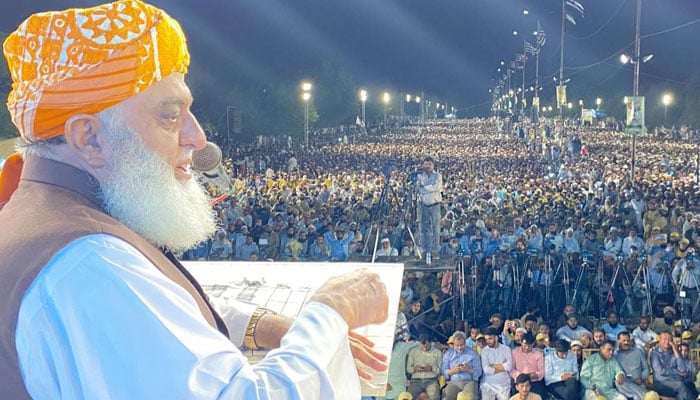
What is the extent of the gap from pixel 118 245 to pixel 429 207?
28.6ft

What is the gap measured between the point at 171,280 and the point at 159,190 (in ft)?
0.89

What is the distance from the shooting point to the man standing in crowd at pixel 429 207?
31.1ft

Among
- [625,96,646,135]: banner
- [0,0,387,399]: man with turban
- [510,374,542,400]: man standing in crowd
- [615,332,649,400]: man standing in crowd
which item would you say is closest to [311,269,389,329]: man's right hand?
[0,0,387,399]: man with turban

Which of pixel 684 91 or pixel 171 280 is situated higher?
pixel 684 91

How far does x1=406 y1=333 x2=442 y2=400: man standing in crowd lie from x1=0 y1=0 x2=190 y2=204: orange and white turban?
5670mm

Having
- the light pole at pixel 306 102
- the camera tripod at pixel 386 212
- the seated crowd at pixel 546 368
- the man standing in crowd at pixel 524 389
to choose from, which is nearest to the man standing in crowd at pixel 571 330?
the seated crowd at pixel 546 368

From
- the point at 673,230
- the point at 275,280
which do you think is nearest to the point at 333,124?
the point at 673,230

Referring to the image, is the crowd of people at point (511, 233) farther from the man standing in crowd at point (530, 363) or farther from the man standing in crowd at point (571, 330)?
the man standing in crowd at point (530, 363)

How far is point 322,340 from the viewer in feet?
4.05

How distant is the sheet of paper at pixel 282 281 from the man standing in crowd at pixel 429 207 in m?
7.47

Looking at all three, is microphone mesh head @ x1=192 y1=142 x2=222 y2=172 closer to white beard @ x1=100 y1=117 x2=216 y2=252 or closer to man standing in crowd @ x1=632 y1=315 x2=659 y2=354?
white beard @ x1=100 y1=117 x2=216 y2=252

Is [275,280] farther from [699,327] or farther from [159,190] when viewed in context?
[699,327]

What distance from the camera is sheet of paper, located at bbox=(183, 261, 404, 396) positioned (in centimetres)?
167

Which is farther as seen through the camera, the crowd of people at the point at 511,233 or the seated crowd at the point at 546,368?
the crowd of people at the point at 511,233
